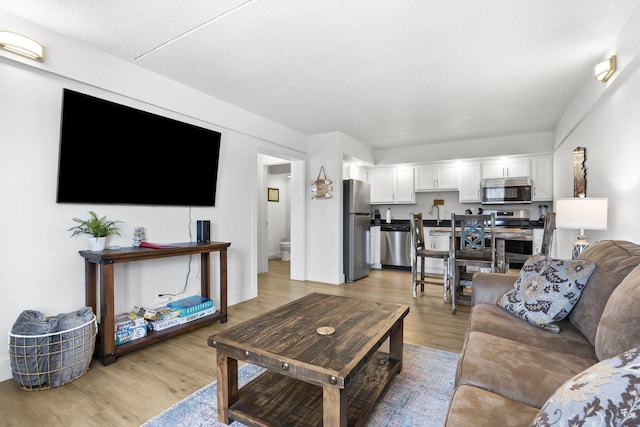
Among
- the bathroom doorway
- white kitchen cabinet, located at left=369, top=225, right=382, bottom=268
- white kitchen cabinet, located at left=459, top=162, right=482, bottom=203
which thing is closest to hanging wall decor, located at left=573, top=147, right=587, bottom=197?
white kitchen cabinet, located at left=459, top=162, right=482, bottom=203

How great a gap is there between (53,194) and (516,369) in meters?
3.03

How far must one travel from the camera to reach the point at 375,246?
240 inches

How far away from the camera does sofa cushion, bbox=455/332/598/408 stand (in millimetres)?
1092

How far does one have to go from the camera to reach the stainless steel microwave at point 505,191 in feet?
17.0

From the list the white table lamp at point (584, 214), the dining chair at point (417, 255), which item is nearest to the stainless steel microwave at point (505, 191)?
the dining chair at point (417, 255)

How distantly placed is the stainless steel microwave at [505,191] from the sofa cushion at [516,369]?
4.53 m

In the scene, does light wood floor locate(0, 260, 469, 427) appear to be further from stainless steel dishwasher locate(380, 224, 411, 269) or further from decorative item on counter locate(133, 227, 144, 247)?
stainless steel dishwasher locate(380, 224, 411, 269)

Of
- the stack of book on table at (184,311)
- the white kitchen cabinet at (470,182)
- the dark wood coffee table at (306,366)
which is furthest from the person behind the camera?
the white kitchen cabinet at (470,182)

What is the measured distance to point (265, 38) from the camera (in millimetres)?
2301

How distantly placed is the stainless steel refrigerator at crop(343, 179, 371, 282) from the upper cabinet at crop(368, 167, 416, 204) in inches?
47.5

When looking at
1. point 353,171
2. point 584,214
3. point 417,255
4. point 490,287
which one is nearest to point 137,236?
point 490,287

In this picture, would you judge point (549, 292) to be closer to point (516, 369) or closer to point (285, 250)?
point (516, 369)

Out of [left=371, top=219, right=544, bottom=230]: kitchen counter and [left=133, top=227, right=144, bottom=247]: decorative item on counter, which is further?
[left=371, top=219, right=544, bottom=230]: kitchen counter

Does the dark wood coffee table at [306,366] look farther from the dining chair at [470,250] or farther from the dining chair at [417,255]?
the dining chair at [417,255]
